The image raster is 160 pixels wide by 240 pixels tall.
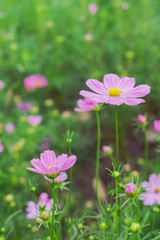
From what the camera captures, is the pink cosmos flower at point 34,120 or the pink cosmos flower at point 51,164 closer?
the pink cosmos flower at point 51,164

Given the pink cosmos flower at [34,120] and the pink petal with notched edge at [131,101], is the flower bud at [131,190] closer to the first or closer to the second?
the pink petal with notched edge at [131,101]

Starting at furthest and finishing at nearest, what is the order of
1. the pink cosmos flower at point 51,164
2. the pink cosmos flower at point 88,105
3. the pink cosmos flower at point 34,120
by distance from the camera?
the pink cosmos flower at point 34,120
the pink cosmos flower at point 88,105
the pink cosmos flower at point 51,164

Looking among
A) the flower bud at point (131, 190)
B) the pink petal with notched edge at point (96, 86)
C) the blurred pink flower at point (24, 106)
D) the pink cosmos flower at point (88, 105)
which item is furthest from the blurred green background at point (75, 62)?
the flower bud at point (131, 190)

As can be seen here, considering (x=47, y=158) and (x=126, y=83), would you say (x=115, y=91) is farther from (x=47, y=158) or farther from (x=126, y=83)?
(x=47, y=158)

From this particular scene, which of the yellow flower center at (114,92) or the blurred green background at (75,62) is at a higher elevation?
the blurred green background at (75,62)

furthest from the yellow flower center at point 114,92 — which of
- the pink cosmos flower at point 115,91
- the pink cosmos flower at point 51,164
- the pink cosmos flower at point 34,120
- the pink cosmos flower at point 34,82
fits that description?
the pink cosmos flower at point 34,82

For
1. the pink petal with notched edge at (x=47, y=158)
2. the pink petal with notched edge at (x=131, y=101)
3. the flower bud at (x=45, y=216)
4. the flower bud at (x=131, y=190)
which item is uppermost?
the pink petal with notched edge at (x=131, y=101)

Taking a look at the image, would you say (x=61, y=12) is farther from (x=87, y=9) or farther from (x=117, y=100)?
(x=117, y=100)

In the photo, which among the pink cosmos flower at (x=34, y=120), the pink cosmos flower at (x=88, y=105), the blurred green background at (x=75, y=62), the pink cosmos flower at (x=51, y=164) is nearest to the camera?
the pink cosmos flower at (x=51, y=164)

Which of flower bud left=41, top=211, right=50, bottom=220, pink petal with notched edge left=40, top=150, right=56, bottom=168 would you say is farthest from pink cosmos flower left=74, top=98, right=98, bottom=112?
flower bud left=41, top=211, right=50, bottom=220
